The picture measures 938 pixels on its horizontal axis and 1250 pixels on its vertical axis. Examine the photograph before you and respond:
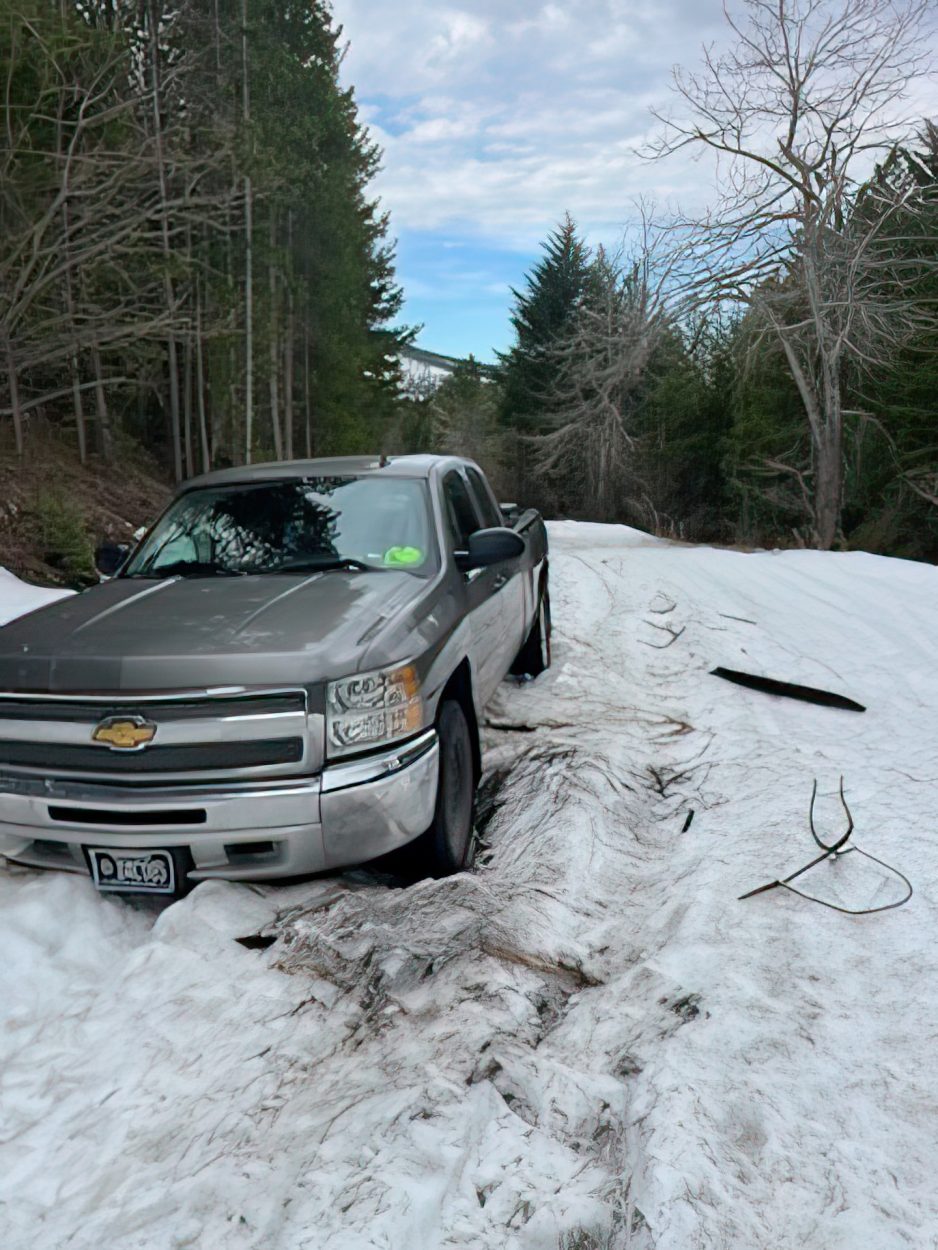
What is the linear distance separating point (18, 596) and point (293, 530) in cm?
710

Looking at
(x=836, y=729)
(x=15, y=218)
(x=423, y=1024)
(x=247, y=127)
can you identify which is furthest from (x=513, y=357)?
(x=423, y=1024)

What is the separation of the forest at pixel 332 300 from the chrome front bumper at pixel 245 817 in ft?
38.2

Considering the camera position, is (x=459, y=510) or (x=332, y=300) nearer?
(x=459, y=510)

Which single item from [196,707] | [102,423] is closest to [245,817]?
[196,707]

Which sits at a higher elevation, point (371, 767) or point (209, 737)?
point (209, 737)

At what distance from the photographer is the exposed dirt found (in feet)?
47.3

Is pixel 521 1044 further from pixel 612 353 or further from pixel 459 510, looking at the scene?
pixel 612 353

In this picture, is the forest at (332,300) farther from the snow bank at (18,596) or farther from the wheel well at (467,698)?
the wheel well at (467,698)

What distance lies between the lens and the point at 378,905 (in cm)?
369

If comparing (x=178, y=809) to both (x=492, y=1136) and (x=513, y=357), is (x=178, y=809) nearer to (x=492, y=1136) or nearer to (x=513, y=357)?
(x=492, y=1136)

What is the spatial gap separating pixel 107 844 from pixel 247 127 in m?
18.2

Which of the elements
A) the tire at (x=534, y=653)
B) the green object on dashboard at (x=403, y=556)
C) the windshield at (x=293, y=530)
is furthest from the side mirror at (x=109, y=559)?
the tire at (x=534, y=653)

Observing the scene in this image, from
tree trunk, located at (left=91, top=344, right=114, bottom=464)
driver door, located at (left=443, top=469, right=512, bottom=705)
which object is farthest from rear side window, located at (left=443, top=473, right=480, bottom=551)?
tree trunk, located at (left=91, top=344, right=114, bottom=464)

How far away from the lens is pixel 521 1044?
2855 mm
